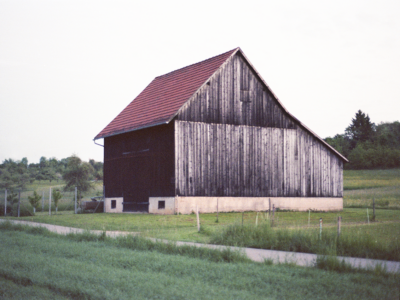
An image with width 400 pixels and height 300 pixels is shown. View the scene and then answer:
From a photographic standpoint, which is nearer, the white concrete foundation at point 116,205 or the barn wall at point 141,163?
the barn wall at point 141,163

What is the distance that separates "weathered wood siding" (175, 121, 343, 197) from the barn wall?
959 millimetres

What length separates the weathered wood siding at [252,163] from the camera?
29531 mm

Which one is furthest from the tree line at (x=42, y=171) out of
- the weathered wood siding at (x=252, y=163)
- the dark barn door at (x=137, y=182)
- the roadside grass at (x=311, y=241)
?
the roadside grass at (x=311, y=241)

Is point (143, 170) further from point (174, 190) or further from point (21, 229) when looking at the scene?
point (21, 229)

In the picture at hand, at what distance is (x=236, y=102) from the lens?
32.0 m

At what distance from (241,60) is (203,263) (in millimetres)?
24217

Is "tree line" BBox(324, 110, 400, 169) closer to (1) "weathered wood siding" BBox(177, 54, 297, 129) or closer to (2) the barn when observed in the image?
(2) the barn

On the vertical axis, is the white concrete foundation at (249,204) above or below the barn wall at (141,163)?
below

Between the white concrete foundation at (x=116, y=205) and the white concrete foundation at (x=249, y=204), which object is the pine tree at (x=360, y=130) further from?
the white concrete foundation at (x=116, y=205)

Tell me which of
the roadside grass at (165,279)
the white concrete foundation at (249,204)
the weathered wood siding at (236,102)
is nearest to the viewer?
the roadside grass at (165,279)

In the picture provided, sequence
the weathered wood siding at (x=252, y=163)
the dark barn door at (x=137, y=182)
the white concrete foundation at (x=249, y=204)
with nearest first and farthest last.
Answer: the white concrete foundation at (x=249, y=204) < the weathered wood siding at (x=252, y=163) < the dark barn door at (x=137, y=182)

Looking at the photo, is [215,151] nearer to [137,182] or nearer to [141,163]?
[141,163]

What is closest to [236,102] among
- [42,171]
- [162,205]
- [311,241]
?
[162,205]

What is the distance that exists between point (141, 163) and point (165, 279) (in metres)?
23.7
